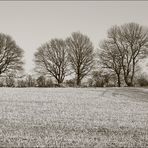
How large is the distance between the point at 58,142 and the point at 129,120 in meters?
6.93

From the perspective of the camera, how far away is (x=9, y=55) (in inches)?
2825

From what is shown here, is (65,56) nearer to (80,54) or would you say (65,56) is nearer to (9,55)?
(80,54)

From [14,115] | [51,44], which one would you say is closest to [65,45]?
[51,44]

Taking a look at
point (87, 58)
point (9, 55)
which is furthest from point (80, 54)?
point (9, 55)

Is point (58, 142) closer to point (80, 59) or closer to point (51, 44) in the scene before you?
point (80, 59)

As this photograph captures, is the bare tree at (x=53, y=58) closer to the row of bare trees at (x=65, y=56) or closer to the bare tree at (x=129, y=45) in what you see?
the row of bare trees at (x=65, y=56)

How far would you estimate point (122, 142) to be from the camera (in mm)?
11117

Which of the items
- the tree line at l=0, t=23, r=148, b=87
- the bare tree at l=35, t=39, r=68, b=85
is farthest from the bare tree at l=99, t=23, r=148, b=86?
the bare tree at l=35, t=39, r=68, b=85

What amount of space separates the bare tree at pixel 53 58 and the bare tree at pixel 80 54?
6.62ft

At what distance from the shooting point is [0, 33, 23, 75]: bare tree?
231 feet

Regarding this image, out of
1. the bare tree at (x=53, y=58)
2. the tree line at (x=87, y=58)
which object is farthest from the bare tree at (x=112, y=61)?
the bare tree at (x=53, y=58)

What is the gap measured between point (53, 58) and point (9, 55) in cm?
1117

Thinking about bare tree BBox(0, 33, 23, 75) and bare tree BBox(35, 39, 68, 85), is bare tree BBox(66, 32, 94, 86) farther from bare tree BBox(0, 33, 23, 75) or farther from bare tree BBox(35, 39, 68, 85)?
bare tree BBox(0, 33, 23, 75)

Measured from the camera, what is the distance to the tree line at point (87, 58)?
215 feet
